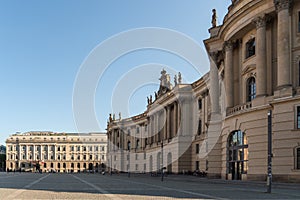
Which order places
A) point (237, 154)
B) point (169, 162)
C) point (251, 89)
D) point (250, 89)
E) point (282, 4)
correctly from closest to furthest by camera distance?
point (282, 4) → point (251, 89) → point (250, 89) → point (237, 154) → point (169, 162)

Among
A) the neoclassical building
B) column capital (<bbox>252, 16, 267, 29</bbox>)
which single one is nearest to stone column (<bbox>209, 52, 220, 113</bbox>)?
the neoclassical building

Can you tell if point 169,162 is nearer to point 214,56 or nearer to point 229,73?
point 214,56

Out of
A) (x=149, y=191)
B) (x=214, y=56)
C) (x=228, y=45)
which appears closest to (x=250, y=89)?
(x=228, y=45)

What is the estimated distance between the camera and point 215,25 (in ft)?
203

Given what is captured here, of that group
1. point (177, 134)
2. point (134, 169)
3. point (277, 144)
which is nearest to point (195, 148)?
point (177, 134)

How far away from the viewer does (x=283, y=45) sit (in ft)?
140

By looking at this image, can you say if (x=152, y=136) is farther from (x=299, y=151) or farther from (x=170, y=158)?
(x=299, y=151)

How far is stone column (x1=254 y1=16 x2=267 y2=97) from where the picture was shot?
45688mm

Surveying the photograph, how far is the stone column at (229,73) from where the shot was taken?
5319 cm

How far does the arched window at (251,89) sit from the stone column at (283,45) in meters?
6.09

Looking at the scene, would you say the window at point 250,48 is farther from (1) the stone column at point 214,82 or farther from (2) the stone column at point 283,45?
(1) the stone column at point 214,82

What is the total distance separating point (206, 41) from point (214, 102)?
7.60 meters

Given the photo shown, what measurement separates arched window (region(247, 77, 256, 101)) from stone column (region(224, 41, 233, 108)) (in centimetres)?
333

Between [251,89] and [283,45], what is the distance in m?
8.02
